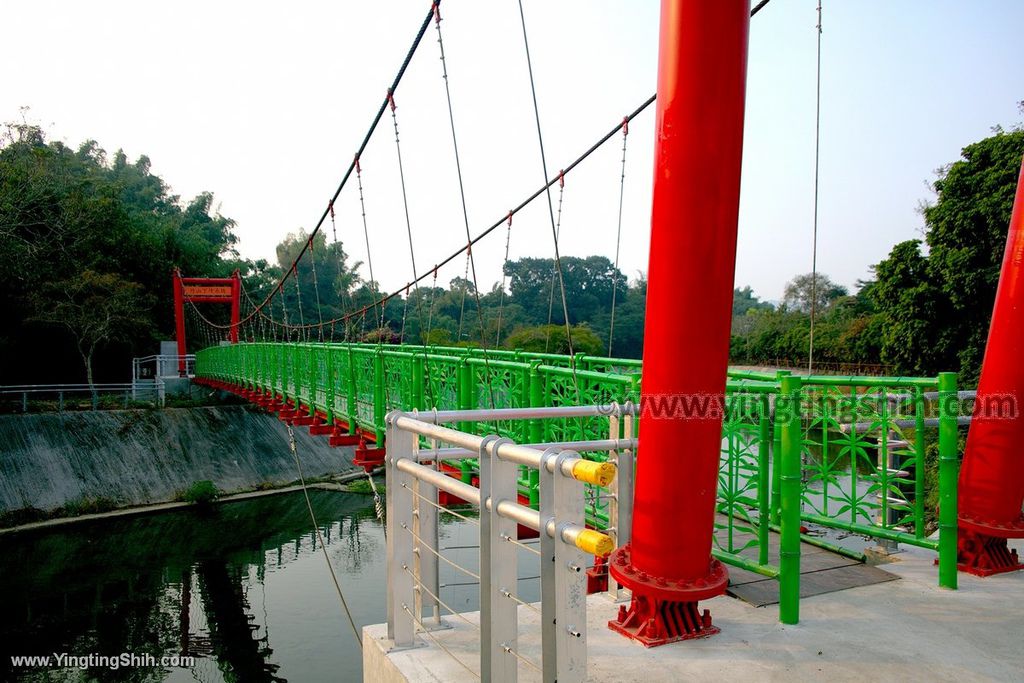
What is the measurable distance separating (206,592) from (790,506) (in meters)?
11.1

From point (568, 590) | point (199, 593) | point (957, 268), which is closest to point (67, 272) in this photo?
point (199, 593)

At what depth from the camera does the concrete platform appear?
2.44 m

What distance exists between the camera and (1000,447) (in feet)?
11.9

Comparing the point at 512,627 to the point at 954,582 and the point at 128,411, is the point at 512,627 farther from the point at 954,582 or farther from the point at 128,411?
the point at 128,411

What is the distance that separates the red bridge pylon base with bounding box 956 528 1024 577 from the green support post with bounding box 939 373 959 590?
0.87 feet

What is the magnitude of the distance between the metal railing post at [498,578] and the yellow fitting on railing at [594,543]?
44 cm

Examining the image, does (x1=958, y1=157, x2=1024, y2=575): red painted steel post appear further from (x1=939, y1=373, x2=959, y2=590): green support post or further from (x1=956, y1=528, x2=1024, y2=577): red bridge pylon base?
(x1=939, y1=373, x2=959, y2=590): green support post

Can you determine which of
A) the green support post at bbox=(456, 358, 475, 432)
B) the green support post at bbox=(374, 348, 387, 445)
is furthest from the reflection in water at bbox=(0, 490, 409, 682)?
the green support post at bbox=(456, 358, 475, 432)

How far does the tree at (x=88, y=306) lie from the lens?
65.3 ft

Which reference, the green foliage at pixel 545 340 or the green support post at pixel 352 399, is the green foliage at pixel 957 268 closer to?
the green foliage at pixel 545 340

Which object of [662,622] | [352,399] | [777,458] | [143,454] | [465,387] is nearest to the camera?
[662,622]

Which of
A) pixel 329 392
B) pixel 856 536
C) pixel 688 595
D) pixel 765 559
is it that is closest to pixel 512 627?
pixel 688 595

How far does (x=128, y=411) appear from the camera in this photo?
1888 centimetres

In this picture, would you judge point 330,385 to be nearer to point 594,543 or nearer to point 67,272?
point 594,543
